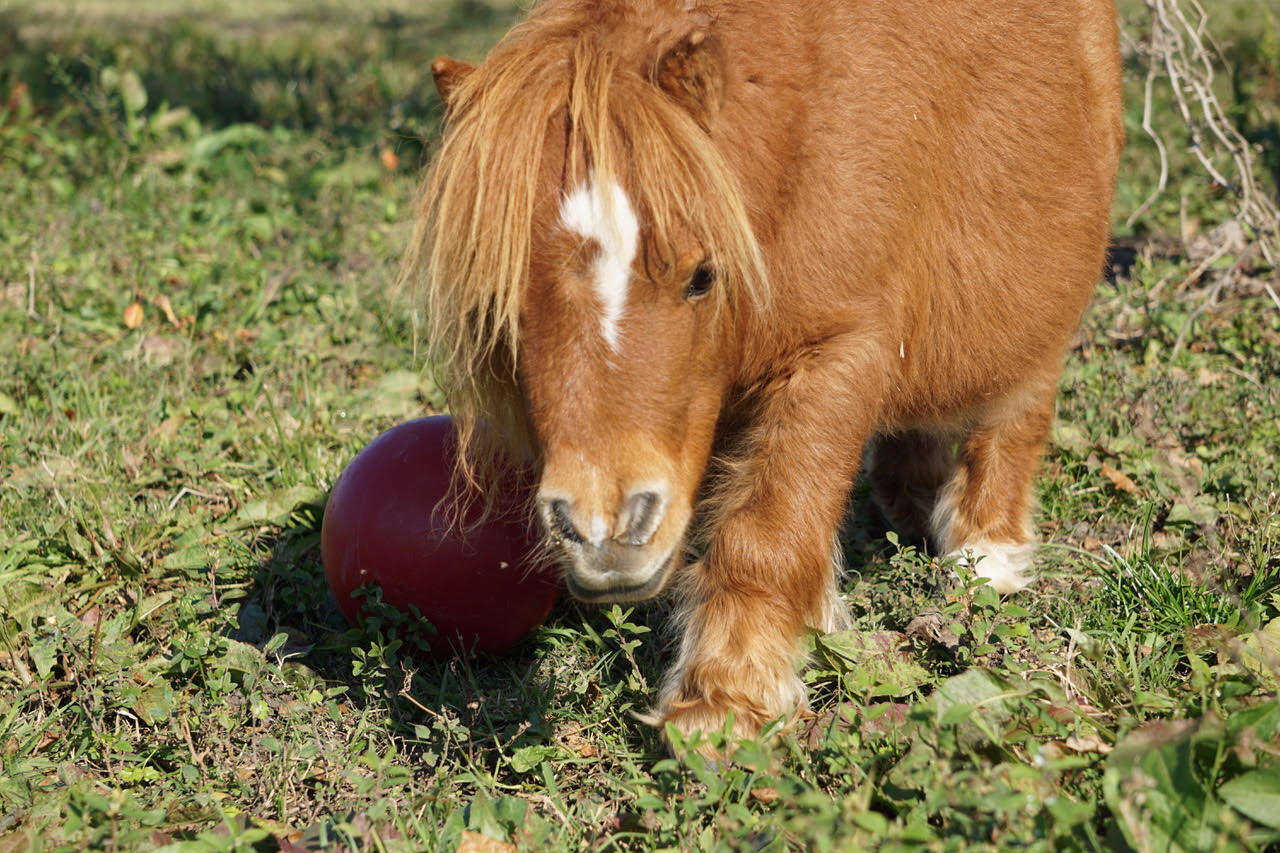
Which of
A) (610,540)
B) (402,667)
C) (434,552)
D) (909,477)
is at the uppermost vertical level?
(610,540)

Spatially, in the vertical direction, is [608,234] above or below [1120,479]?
above

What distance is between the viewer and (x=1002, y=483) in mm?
3812

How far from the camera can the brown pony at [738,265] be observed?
2365mm

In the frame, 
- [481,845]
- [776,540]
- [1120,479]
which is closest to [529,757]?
[481,845]

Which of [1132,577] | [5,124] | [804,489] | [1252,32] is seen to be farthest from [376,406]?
[1252,32]

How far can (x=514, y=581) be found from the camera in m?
3.15

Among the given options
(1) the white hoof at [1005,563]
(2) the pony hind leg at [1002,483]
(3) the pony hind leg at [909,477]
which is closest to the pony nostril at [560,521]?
(1) the white hoof at [1005,563]

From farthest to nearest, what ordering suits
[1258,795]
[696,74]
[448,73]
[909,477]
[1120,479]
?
[909,477] → [1120,479] → [448,73] → [696,74] → [1258,795]

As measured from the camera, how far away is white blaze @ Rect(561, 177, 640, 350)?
234cm

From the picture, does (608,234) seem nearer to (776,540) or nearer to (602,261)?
(602,261)

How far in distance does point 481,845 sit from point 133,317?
328 centimetres

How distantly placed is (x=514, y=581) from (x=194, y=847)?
1.07 metres

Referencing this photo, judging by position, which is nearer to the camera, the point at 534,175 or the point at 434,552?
the point at 534,175

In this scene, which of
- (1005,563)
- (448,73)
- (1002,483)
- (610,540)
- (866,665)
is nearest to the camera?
(610,540)
